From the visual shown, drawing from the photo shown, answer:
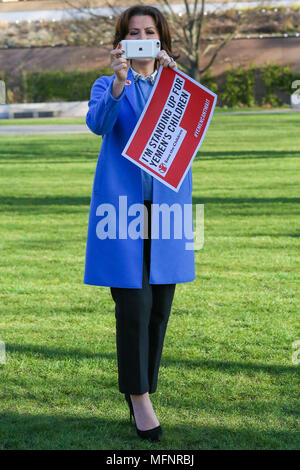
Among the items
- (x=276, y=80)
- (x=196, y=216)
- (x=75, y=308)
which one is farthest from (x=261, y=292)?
(x=276, y=80)

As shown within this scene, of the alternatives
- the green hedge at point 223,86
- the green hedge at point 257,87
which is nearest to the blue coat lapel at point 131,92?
the green hedge at point 223,86

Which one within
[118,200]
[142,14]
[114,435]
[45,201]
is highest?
[142,14]

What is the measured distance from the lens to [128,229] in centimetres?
390

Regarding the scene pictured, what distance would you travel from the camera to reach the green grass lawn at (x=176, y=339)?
4152 millimetres

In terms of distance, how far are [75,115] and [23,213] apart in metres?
28.6

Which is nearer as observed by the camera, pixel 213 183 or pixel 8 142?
pixel 213 183

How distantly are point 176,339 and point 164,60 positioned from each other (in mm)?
2441

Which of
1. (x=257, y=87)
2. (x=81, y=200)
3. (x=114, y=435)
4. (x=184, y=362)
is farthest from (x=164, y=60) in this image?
(x=257, y=87)

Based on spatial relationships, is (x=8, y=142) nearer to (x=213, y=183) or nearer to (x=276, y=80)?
(x=213, y=183)

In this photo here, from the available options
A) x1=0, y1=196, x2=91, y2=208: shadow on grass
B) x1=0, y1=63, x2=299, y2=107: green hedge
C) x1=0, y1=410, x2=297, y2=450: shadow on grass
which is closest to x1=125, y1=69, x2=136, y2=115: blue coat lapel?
x1=0, y1=410, x2=297, y2=450: shadow on grass

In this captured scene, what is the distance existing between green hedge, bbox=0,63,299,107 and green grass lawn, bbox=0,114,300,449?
3574 cm

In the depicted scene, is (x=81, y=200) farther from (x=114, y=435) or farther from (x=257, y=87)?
(x=257, y=87)

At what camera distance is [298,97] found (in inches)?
1646
